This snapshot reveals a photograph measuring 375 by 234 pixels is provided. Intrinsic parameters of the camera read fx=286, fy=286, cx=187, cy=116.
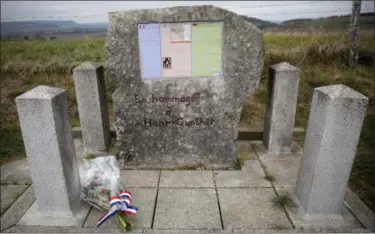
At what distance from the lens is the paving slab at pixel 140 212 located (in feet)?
9.72

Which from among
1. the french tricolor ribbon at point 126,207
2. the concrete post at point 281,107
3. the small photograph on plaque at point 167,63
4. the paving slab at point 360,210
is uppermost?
the small photograph on plaque at point 167,63

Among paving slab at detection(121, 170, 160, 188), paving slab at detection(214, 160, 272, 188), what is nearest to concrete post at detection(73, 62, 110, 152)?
paving slab at detection(121, 170, 160, 188)

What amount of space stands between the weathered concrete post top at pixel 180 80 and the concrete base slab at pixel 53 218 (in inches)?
45.9

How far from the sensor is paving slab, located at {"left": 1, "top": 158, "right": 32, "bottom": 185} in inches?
147

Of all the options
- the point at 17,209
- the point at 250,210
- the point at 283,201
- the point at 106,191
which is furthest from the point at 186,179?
the point at 17,209

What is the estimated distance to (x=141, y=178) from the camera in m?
3.83

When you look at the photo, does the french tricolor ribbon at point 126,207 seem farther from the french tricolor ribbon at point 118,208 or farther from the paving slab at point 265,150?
the paving slab at point 265,150

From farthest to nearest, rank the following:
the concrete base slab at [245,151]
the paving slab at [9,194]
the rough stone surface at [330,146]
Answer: the concrete base slab at [245,151], the paving slab at [9,194], the rough stone surface at [330,146]

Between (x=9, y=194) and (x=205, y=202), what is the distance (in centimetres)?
236

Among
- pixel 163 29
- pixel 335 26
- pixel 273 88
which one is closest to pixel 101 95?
pixel 163 29

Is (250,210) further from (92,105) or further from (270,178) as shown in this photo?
(92,105)

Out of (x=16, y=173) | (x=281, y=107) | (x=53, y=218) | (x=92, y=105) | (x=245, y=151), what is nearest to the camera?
(x=53, y=218)

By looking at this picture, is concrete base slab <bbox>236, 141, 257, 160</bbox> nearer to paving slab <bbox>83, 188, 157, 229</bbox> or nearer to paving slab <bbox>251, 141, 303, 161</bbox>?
paving slab <bbox>251, 141, 303, 161</bbox>

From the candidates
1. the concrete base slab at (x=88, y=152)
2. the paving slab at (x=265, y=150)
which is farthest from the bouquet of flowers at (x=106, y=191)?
the paving slab at (x=265, y=150)
